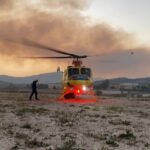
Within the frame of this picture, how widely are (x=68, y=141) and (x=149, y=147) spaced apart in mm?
3846

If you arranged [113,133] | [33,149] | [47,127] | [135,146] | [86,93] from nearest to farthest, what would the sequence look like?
1. [33,149]
2. [135,146]
3. [113,133]
4. [47,127]
5. [86,93]

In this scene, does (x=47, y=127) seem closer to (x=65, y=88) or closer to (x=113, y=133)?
(x=113, y=133)

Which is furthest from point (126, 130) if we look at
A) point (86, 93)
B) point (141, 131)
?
point (86, 93)

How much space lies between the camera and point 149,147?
21906mm

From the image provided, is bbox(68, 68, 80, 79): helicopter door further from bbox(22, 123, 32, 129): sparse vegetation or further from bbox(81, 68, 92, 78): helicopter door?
bbox(22, 123, 32, 129): sparse vegetation

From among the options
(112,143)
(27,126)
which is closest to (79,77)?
(27,126)

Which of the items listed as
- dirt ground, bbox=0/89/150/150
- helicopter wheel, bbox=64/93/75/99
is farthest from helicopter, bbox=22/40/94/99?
dirt ground, bbox=0/89/150/150

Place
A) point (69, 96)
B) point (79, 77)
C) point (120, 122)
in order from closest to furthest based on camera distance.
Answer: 1. point (120, 122)
2. point (79, 77)
3. point (69, 96)

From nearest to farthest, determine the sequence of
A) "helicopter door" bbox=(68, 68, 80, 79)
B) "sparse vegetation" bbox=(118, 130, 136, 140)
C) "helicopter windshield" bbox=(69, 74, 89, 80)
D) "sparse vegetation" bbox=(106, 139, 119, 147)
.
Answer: "sparse vegetation" bbox=(106, 139, 119, 147)
"sparse vegetation" bbox=(118, 130, 136, 140)
"helicopter windshield" bbox=(69, 74, 89, 80)
"helicopter door" bbox=(68, 68, 80, 79)

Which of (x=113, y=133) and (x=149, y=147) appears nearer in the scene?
(x=149, y=147)

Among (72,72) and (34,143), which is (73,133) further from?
(72,72)

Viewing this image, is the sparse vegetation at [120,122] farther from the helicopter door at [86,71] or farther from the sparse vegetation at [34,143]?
the helicopter door at [86,71]

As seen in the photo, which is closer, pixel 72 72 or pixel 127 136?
pixel 127 136

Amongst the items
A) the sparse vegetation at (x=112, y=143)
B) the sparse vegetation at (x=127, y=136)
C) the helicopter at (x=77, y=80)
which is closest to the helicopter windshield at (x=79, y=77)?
the helicopter at (x=77, y=80)
